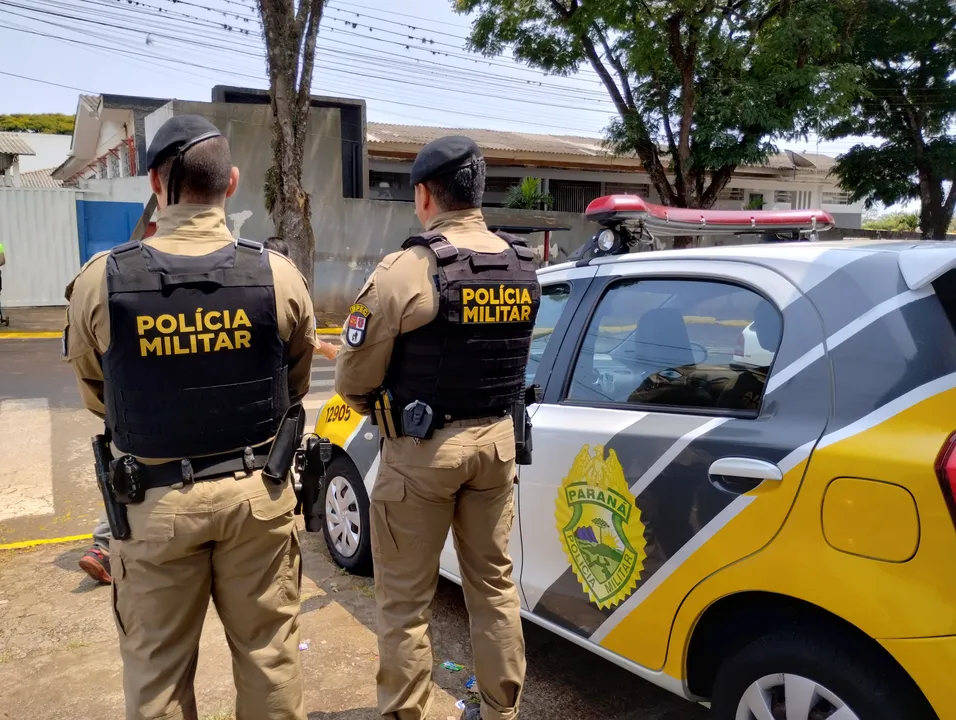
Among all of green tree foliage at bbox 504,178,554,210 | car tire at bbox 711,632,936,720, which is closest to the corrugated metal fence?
green tree foliage at bbox 504,178,554,210

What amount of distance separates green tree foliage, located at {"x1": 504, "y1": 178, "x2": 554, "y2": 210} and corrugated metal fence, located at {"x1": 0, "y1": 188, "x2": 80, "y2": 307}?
9329mm

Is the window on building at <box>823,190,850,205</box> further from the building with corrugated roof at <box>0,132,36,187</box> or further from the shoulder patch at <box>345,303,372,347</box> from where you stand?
the shoulder patch at <box>345,303,372,347</box>

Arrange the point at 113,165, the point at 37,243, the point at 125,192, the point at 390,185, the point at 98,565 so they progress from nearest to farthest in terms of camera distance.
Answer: the point at 98,565, the point at 37,243, the point at 125,192, the point at 390,185, the point at 113,165

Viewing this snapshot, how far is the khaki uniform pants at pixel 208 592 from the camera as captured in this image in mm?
2018

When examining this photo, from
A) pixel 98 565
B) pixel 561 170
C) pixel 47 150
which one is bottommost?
pixel 98 565

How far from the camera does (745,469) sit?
6.85ft

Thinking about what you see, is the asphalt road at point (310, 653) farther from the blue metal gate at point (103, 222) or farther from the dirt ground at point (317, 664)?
the blue metal gate at point (103, 222)

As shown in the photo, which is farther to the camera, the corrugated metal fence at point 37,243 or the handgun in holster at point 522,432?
the corrugated metal fence at point 37,243

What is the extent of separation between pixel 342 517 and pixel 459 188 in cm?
207

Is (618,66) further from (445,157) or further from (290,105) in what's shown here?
(445,157)

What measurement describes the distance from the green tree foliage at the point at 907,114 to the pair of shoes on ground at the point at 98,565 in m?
16.8

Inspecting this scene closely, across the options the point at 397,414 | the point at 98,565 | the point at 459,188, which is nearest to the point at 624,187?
the point at 98,565

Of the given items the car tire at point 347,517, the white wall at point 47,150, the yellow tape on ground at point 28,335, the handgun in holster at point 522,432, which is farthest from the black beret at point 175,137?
the white wall at point 47,150

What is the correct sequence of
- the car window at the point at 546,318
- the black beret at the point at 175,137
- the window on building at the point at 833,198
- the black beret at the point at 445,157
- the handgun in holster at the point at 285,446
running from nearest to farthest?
1. the black beret at the point at 175,137
2. the handgun in holster at the point at 285,446
3. the black beret at the point at 445,157
4. the car window at the point at 546,318
5. the window on building at the point at 833,198
